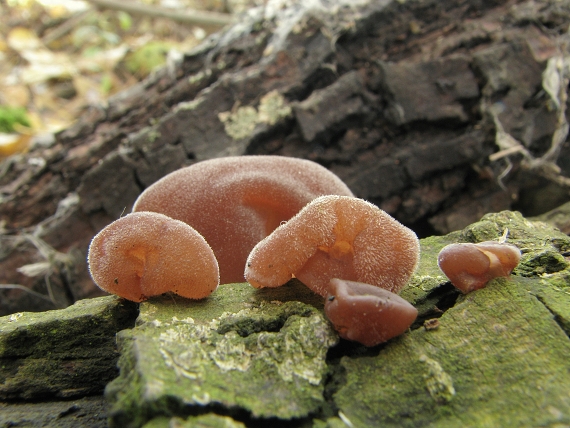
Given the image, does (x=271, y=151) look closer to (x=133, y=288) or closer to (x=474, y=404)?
(x=133, y=288)

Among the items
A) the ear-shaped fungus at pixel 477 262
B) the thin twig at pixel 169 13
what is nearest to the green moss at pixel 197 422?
the ear-shaped fungus at pixel 477 262

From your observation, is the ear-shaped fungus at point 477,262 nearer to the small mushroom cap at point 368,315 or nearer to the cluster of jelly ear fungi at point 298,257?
the cluster of jelly ear fungi at point 298,257

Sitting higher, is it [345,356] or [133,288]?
[133,288]

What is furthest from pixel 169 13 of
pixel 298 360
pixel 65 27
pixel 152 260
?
pixel 298 360

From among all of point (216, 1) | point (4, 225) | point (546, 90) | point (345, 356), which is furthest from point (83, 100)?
point (345, 356)

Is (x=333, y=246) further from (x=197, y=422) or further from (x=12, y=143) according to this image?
(x=12, y=143)

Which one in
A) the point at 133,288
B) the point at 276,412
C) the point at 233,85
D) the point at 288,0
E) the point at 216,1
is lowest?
the point at 276,412
